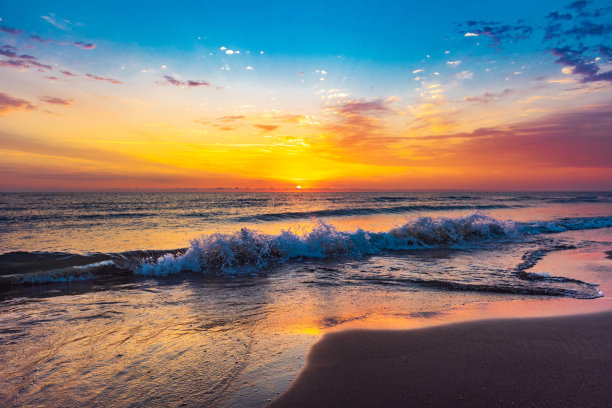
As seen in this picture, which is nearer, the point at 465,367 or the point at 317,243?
the point at 465,367

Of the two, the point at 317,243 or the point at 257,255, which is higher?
the point at 317,243

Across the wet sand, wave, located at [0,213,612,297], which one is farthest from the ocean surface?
the wet sand

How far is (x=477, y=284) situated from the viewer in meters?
6.64

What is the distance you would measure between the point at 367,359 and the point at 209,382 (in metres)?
1.63

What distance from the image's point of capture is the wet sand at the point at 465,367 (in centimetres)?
268

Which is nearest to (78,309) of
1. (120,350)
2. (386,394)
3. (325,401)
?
(120,350)

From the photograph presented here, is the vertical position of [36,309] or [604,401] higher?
[604,401]

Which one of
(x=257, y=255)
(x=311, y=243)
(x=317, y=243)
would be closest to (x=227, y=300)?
(x=257, y=255)

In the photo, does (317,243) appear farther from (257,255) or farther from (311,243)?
(257,255)

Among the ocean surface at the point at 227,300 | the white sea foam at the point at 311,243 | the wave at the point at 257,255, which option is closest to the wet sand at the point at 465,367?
the ocean surface at the point at 227,300

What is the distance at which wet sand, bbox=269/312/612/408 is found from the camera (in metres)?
2.68

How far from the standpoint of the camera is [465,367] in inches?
127

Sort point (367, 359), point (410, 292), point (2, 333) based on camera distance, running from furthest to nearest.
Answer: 1. point (410, 292)
2. point (2, 333)
3. point (367, 359)

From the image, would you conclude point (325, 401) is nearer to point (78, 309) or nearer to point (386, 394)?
point (386, 394)
